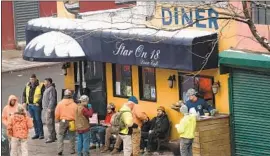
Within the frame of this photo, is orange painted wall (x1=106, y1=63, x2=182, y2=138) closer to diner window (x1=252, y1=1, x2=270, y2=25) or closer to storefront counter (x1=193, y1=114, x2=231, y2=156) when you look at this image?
storefront counter (x1=193, y1=114, x2=231, y2=156)

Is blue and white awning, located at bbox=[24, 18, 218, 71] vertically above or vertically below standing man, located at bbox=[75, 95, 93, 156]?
above

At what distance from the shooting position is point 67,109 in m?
19.4

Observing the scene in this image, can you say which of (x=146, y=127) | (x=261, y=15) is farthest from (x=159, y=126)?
(x=261, y=15)

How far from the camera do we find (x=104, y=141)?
20.2m

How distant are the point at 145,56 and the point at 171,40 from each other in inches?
39.9

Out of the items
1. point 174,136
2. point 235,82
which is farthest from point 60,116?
point 235,82

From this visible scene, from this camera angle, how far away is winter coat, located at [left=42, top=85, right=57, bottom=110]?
67.5 ft

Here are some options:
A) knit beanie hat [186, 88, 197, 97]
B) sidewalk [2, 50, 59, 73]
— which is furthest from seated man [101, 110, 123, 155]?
sidewalk [2, 50, 59, 73]

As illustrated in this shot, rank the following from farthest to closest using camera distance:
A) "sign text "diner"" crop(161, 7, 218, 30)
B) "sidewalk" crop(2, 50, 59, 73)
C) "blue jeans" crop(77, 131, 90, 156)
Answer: "sidewalk" crop(2, 50, 59, 73)
"blue jeans" crop(77, 131, 90, 156)
"sign text "diner"" crop(161, 7, 218, 30)

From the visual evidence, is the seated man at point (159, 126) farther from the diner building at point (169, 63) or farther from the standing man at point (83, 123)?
the standing man at point (83, 123)

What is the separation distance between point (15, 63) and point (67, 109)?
47.1ft

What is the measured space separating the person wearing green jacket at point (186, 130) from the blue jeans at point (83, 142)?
227 centimetres

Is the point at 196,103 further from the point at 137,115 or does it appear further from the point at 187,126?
the point at 137,115

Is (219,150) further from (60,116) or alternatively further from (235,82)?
(60,116)
